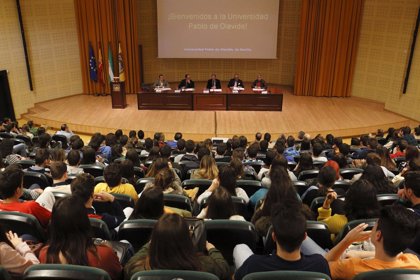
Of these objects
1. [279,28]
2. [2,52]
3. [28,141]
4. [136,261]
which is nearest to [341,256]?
[136,261]

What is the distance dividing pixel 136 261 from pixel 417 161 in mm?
4536

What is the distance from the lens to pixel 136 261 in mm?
2326

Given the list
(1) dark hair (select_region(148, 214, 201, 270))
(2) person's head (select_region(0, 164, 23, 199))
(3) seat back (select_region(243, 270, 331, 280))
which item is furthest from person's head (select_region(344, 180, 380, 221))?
(2) person's head (select_region(0, 164, 23, 199))

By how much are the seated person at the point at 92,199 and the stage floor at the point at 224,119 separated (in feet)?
22.6

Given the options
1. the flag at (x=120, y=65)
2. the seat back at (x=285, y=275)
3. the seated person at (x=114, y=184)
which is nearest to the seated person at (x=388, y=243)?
the seat back at (x=285, y=275)

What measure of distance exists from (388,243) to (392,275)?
212 millimetres

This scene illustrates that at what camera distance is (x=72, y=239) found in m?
2.29

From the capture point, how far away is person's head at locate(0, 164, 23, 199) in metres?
3.12

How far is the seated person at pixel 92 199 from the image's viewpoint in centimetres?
304

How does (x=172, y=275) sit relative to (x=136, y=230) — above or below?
above

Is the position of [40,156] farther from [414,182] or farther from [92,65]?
[92,65]

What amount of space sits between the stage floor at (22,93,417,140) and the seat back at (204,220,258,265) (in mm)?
7404

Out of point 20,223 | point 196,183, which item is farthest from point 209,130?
point 20,223

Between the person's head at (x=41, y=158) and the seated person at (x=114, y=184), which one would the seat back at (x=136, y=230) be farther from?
the person's head at (x=41, y=158)
